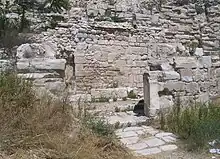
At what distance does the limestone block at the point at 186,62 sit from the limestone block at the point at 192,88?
0.40 m

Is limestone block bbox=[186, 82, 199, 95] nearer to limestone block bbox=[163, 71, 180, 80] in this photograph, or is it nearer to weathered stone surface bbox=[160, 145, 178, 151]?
limestone block bbox=[163, 71, 180, 80]

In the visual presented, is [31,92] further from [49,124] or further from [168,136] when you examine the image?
[168,136]

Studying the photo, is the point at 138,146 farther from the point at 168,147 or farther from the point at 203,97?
the point at 203,97

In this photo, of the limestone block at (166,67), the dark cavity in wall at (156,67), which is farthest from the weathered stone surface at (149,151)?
the dark cavity in wall at (156,67)

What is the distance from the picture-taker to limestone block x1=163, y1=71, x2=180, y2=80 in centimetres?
648

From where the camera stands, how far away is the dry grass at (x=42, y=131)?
11.6 feet

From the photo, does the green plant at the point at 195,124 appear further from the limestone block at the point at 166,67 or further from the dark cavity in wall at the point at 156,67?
the dark cavity in wall at the point at 156,67

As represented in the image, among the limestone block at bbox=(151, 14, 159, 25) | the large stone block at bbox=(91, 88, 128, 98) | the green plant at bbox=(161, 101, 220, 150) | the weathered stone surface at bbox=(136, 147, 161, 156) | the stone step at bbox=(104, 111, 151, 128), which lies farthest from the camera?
the limestone block at bbox=(151, 14, 159, 25)

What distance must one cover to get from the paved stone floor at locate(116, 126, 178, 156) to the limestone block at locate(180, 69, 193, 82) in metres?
1.54

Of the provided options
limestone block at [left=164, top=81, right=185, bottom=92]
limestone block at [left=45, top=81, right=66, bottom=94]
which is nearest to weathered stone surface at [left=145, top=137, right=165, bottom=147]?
limestone block at [left=164, top=81, right=185, bottom=92]

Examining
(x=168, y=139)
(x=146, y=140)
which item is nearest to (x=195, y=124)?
(x=168, y=139)

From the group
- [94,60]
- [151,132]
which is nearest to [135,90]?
[94,60]

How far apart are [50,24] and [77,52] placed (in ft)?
4.21

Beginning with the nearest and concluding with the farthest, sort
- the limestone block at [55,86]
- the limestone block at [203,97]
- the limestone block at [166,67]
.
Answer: the limestone block at [55,86]
the limestone block at [166,67]
the limestone block at [203,97]
